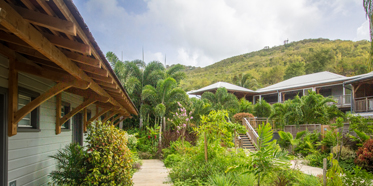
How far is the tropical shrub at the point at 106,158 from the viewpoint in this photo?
14.9ft

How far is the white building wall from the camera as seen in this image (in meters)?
3.32

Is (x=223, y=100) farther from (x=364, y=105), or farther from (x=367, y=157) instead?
(x=367, y=157)

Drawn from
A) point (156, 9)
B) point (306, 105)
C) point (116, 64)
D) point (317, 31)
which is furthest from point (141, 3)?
point (317, 31)

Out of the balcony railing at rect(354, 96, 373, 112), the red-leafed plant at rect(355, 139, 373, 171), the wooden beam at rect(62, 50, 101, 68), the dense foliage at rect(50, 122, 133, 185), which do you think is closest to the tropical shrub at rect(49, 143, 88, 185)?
the dense foliage at rect(50, 122, 133, 185)

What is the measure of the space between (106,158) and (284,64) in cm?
5325

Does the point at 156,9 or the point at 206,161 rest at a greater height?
the point at 156,9

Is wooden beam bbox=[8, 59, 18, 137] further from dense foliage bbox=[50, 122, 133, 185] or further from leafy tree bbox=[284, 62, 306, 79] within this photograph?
leafy tree bbox=[284, 62, 306, 79]

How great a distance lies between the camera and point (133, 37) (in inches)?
1244

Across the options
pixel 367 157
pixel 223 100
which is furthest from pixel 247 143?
pixel 223 100

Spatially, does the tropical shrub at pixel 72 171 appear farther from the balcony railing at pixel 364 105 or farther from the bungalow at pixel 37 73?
the balcony railing at pixel 364 105

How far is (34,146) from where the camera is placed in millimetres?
4051

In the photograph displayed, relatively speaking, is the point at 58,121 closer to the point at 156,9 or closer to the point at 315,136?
the point at 315,136

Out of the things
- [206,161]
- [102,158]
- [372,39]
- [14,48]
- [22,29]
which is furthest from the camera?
Answer: [206,161]

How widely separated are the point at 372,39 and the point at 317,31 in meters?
59.4
